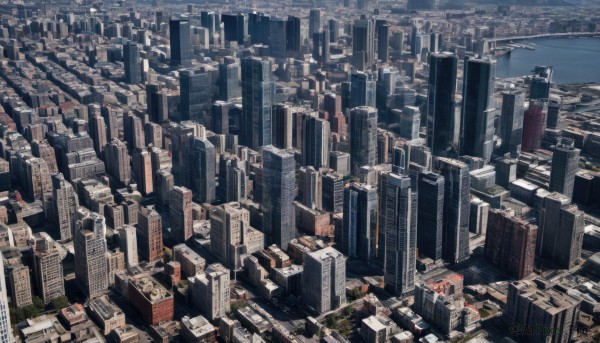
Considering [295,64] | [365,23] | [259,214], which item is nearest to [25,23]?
[295,64]

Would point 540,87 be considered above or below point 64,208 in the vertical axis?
above

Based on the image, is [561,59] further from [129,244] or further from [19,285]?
[19,285]

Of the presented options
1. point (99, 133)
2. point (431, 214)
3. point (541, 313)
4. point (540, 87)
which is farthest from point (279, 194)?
point (540, 87)

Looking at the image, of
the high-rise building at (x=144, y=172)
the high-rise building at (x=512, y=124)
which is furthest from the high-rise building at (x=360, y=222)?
the high-rise building at (x=512, y=124)

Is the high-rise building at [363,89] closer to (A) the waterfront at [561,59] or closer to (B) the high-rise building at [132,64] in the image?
(A) the waterfront at [561,59]

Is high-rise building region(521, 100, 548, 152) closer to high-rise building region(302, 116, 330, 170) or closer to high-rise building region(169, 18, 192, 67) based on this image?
high-rise building region(302, 116, 330, 170)

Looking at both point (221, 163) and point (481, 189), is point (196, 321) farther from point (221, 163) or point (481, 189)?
point (481, 189)
